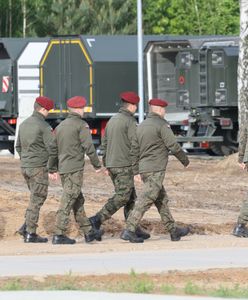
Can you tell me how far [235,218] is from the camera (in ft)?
65.9

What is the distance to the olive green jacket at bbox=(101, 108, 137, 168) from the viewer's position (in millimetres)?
17266

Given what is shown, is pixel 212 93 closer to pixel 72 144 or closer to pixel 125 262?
→ pixel 72 144

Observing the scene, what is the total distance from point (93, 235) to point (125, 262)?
7.84ft

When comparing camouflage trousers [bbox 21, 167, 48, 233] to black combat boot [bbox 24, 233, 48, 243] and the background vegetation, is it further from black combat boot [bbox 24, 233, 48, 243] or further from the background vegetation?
the background vegetation

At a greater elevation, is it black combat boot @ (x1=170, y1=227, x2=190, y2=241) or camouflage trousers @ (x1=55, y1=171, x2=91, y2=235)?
camouflage trousers @ (x1=55, y1=171, x2=91, y2=235)

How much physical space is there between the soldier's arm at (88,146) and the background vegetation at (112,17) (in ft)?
135

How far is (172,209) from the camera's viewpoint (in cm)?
2136

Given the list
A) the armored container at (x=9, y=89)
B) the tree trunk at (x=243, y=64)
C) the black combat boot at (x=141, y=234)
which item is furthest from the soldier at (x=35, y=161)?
the armored container at (x=9, y=89)

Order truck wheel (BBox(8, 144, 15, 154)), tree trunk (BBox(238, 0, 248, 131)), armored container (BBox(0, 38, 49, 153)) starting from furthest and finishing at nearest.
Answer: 1. truck wheel (BBox(8, 144, 15, 154))
2. armored container (BBox(0, 38, 49, 153))
3. tree trunk (BBox(238, 0, 248, 131))

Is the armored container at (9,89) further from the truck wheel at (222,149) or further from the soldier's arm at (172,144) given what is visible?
the soldier's arm at (172,144)

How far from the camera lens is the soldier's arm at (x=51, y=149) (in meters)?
17.0

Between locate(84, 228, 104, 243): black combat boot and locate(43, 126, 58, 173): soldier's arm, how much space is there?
2.98 ft

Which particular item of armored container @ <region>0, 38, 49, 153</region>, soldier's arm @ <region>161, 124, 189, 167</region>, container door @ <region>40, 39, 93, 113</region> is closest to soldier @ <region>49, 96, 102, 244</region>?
soldier's arm @ <region>161, 124, 189, 167</region>

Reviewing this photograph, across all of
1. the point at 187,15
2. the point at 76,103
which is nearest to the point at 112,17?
the point at 187,15
